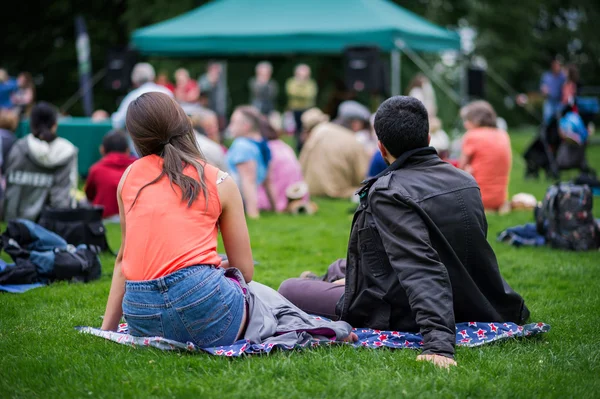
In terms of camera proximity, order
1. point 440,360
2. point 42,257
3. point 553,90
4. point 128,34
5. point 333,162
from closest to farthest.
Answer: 1. point 440,360
2. point 42,257
3. point 333,162
4. point 553,90
5. point 128,34

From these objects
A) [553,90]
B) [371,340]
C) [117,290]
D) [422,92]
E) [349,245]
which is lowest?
[553,90]

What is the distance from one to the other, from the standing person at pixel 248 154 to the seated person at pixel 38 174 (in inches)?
74.1

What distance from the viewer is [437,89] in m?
17.0

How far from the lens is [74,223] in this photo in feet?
22.1

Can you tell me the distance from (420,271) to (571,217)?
151 inches

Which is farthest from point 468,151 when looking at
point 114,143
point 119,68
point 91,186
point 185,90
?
point 119,68

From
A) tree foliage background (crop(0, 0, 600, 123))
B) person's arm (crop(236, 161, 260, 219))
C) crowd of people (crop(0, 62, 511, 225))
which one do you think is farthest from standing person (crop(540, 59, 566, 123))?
person's arm (crop(236, 161, 260, 219))

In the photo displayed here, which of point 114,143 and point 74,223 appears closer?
point 74,223

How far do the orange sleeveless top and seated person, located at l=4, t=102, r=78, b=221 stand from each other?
4588mm

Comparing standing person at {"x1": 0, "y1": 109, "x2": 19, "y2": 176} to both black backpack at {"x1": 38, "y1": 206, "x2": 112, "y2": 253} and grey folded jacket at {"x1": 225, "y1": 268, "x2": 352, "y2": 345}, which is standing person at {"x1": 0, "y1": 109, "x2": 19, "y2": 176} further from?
grey folded jacket at {"x1": 225, "y1": 268, "x2": 352, "y2": 345}

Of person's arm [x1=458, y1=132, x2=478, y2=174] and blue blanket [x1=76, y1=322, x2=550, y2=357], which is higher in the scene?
blue blanket [x1=76, y1=322, x2=550, y2=357]

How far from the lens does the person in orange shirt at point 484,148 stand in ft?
30.4

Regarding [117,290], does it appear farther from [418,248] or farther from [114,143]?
[114,143]

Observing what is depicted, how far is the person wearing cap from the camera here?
11711 millimetres
